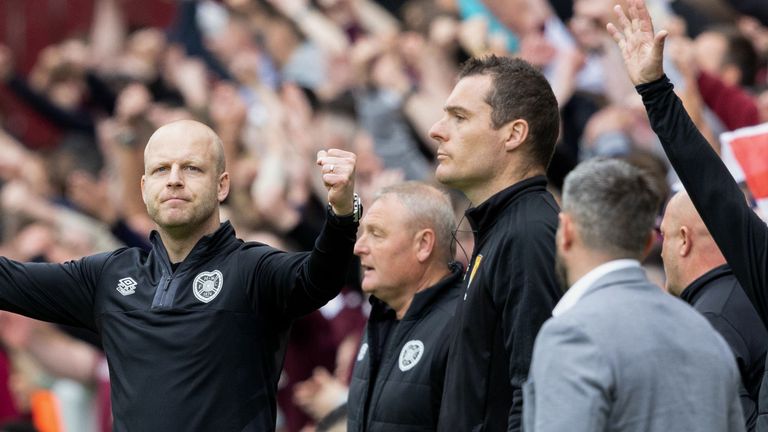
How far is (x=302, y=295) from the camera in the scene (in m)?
4.02

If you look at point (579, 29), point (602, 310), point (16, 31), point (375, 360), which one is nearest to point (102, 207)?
point (16, 31)

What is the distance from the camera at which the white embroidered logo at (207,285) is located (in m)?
4.12

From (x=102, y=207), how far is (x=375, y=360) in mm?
5376

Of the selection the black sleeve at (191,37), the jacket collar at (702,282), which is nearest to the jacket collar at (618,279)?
the jacket collar at (702,282)

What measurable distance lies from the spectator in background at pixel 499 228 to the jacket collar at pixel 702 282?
710mm

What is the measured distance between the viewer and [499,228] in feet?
12.6

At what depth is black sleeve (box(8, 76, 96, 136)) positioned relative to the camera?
1080cm

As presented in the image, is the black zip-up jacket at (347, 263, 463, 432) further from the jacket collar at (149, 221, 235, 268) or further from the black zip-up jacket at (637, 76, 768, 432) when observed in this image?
the black zip-up jacket at (637, 76, 768, 432)

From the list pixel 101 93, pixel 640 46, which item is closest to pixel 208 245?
pixel 640 46

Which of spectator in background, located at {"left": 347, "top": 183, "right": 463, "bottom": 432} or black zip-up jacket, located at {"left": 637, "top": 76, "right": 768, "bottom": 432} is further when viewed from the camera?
spectator in background, located at {"left": 347, "top": 183, "right": 463, "bottom": 432}

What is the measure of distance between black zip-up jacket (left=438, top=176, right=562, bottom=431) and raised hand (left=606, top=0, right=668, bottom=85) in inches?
17.2

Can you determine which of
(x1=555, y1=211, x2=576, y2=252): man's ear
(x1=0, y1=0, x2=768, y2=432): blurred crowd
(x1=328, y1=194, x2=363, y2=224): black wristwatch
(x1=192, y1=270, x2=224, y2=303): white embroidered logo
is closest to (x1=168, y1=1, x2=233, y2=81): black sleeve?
(x1=0, y1=0, x2=768, y2=432): blurred crowd

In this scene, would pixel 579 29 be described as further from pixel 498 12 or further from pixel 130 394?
pixel 130 394

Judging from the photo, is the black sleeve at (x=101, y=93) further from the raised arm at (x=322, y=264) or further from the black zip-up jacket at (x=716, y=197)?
the black zip-up jacket at (x=716, y=197)
